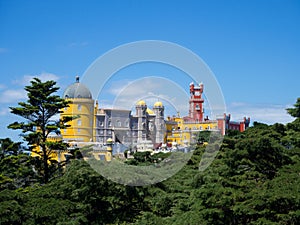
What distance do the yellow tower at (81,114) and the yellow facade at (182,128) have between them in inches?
468

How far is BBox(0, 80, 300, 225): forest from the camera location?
463 inches

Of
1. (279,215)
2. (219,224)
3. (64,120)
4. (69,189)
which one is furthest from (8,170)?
(279,215)

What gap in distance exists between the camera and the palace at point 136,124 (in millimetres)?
47812

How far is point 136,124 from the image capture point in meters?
56.7

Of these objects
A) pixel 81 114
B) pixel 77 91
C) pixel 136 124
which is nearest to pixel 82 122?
pixel 81 114

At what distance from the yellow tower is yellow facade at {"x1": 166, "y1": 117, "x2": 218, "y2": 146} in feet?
39.0

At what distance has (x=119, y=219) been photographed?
14086 millimetres

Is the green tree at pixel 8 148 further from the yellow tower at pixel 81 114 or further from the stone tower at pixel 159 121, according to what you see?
the stone tower at pixel 159 121

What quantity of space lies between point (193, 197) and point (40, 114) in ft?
33.2

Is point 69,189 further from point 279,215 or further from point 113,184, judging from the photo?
point 279,215

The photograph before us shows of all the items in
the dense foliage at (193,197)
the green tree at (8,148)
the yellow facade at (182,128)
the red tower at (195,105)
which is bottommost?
the dense foliage at (193,197)

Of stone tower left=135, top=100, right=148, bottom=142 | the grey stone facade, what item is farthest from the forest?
stone tower left=135, top=100, right=148, bottom=142

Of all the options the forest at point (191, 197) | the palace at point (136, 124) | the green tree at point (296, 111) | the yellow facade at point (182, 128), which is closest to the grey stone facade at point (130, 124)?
the palace at point (136, 124)

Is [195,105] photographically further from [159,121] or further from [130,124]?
[130,124]
